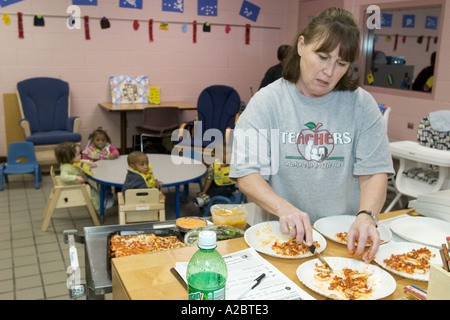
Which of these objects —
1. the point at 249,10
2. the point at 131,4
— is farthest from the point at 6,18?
the point at 249,10

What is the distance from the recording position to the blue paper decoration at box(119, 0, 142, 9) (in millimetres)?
6312

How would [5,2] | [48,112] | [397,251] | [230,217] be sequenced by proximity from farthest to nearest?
[48,112], [5,2], [230,217], [397,251]

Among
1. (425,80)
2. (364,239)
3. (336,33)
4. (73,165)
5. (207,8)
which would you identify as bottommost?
(73,165)

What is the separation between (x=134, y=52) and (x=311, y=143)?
5.44m

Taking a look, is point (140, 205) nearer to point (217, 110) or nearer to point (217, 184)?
point (217, 184)

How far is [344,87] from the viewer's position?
5.38ft

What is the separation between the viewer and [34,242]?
12.2 ft

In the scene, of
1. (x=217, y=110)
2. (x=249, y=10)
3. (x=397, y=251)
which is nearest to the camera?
(x=397, y=251)

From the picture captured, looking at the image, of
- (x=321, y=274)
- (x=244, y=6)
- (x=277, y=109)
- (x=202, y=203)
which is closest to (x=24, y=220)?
(x=202, y=203)

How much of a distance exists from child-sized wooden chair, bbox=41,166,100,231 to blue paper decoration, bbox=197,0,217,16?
12.7ft

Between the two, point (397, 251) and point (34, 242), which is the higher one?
point (397, 251)

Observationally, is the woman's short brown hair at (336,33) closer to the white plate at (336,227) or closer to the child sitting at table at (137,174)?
the white plate at (336,227)

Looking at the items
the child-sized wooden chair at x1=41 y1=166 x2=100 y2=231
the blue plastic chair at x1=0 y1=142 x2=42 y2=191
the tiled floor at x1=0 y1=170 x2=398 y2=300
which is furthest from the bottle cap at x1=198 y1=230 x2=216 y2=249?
the blue plastic chair at x1=0 y1=142 x2=42 y2=191

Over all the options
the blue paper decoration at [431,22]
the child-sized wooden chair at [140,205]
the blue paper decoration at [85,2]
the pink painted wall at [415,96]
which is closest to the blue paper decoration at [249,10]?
the pink painted wall at [415,96]
